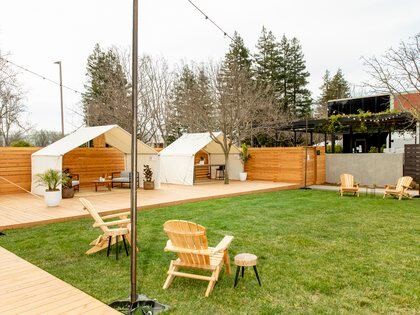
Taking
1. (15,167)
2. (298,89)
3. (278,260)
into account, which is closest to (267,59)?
(298,89)

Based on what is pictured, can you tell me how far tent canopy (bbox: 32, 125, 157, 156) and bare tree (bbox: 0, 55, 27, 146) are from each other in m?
10.3

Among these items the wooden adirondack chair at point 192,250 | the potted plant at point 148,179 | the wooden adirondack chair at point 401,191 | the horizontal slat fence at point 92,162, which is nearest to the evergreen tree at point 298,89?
the wooden adirondack chair at point 401,191

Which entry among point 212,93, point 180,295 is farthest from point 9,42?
point 180,295

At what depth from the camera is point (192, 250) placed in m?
3.99

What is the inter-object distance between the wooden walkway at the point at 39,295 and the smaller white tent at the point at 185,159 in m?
10.4

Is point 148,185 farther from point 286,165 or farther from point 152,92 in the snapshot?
point 152,92

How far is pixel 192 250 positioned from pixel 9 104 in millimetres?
22578

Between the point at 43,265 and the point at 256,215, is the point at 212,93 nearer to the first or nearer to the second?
the point at 256,215

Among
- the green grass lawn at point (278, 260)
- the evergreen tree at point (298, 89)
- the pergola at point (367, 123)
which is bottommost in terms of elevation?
the green grass lawn at point (278, 260)

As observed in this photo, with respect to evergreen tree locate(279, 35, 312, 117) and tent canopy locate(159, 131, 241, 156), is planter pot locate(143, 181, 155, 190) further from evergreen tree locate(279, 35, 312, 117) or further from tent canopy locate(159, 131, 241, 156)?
evergreen tree locate(279, 35, 312, 117)

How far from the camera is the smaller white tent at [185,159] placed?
1467 centimetres

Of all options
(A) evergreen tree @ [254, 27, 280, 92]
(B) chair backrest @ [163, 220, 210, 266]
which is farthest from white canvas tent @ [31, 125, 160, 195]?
(A) evergreen tree @ [254, 27, 280, 92]

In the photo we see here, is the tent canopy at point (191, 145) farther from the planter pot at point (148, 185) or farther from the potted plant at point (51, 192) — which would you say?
the potted plant at point (51, 192)

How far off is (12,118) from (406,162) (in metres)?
23.1
